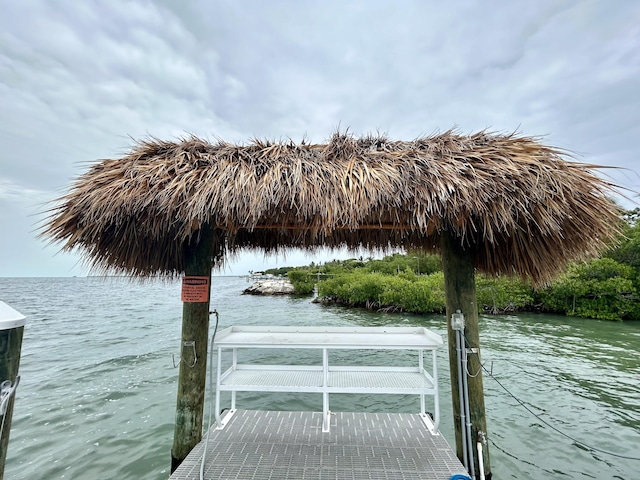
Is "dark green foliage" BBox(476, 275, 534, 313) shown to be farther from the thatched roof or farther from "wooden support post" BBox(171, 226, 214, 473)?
"wooden support post" BBox(171, 226, 214, 473)

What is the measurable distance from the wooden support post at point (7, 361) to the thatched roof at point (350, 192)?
3.58 feet

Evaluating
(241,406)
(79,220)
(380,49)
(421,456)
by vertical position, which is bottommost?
(241,406)

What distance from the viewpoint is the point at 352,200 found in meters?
2.09

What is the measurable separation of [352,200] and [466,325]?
4.76 ft

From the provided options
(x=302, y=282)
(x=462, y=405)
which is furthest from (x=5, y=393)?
(x=302, y=282)

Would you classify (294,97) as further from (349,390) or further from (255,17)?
(349,390)

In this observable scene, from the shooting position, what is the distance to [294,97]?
721 centimetres

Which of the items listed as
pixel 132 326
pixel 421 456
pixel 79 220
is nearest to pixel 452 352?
pixel 421 456

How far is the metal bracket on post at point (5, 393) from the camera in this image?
104cm

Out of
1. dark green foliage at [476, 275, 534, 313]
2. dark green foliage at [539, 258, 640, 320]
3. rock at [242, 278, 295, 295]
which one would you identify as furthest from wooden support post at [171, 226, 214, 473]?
rock at [242, 278, 295, 295]

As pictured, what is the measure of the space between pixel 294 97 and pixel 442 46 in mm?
3393

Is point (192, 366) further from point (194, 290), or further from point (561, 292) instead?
point (561, 292)

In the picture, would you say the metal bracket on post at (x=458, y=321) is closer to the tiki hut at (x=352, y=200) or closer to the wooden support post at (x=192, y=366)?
the tiki hut at (x=352, y=200)

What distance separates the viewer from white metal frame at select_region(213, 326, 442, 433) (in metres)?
2.38
